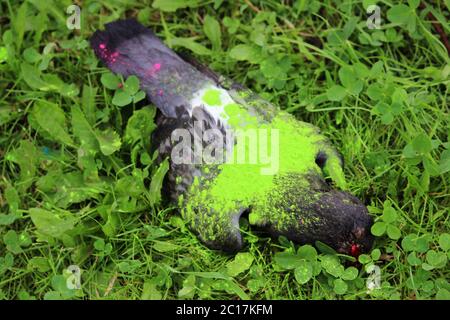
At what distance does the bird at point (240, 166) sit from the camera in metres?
3.32

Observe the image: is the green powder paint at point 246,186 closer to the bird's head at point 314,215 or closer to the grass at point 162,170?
the bird's head at point 314,215

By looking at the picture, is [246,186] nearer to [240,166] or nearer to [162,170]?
[240,166]

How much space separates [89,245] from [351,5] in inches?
81.8

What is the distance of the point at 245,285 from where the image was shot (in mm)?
3611

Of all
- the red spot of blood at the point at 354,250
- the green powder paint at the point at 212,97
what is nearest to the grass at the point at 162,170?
the red spot of blood at the point at 354,250

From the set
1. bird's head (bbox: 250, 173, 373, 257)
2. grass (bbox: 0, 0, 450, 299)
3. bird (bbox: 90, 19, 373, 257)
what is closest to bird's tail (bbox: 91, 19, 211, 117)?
bird (bbox: 90, 19, 373, 257)

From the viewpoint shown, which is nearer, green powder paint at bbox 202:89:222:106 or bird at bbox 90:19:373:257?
bird at bbox 90:19:373:257

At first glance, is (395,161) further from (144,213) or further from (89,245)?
(89,245)

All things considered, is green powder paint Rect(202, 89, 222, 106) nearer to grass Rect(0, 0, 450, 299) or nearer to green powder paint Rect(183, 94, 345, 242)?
green powder paint Rect(183, 94, 345, 242)

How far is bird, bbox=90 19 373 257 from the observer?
3.32 metres

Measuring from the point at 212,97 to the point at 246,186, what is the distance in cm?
52

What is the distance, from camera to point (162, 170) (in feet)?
11.6

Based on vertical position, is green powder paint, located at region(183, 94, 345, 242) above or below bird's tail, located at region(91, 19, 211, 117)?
below
